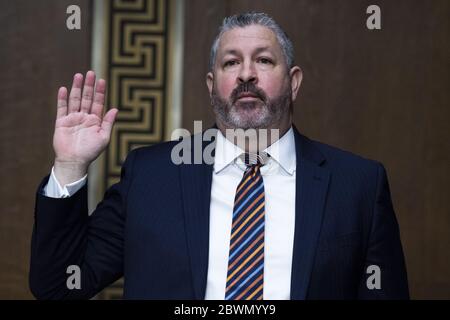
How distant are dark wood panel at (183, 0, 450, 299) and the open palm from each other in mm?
1021

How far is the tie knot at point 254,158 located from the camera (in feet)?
6.36

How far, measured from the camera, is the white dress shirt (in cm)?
179

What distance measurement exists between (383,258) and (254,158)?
0.41 metres

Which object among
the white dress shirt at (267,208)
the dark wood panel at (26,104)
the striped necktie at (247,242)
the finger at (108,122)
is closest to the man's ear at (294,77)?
the white dress shirt at (267,208)

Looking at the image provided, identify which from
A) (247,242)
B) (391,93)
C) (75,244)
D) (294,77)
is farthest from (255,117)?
(391,93)

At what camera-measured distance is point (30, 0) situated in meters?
2.84

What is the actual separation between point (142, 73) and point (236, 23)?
0.97 m

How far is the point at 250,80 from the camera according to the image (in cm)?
191

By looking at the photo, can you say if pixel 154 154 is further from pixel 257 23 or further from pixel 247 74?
pixel 257 23

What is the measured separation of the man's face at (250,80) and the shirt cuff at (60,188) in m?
0.42

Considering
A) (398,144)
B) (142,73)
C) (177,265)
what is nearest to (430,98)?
(398,144)

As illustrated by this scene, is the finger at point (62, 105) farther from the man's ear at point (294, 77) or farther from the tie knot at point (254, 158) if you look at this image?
the man's ear at point (294, 77)

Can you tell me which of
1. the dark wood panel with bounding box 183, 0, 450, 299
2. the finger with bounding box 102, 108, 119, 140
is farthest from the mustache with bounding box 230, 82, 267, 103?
the dark wood panel with bounding box 183, 0, 450, 299

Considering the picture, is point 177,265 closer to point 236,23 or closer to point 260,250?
point 260,250
